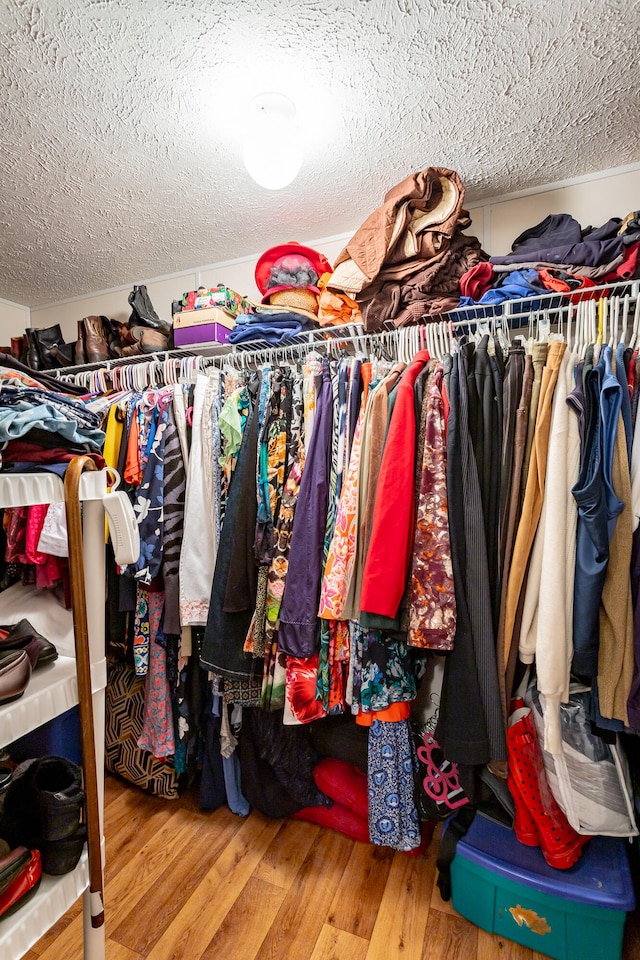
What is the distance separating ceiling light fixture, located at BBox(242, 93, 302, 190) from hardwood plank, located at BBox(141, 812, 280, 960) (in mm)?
2137

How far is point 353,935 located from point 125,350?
7.53ft

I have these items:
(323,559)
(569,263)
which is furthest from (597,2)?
(323,559)

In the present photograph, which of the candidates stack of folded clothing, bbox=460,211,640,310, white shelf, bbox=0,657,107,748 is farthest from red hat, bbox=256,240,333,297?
white shelf, bbox=0,657,107,748

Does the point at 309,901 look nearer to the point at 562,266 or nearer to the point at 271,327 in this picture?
the point at 271,327

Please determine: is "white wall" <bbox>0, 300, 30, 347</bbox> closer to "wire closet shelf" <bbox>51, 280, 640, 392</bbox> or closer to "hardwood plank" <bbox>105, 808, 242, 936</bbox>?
"wire closet shelf" <bbox>51, 280, 640, 392</bbox>

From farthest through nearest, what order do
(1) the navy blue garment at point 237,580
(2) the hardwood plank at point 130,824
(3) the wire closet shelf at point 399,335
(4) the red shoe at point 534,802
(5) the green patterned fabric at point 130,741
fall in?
1. (5) the green patterned fabric at point 130,741
2. (2) the hardwood plank at point 130,824
3. (1) the navy blue garment at point 237,580
4. (3) the wire closet shelf at point 399,335
5. (4) the red shoe at point 534,802

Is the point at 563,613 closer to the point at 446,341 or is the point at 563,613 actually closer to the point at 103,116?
the point at 446,341

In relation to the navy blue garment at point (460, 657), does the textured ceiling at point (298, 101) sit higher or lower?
higher

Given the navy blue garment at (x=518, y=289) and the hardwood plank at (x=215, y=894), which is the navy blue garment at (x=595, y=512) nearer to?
the navy blue garment at (x=518, y=289)

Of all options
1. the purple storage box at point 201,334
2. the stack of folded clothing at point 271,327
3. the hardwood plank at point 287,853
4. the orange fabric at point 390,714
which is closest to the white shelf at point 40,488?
the orange fabric at point 390,714

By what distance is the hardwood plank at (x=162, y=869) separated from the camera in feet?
4.20

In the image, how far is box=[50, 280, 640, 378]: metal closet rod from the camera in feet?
4.19

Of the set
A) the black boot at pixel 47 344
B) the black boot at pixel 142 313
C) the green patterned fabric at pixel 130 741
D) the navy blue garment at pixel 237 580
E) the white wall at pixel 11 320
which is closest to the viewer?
the navy blue garment at pixel 237 580

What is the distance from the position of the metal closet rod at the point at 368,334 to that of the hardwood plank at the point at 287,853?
176 centimetres
